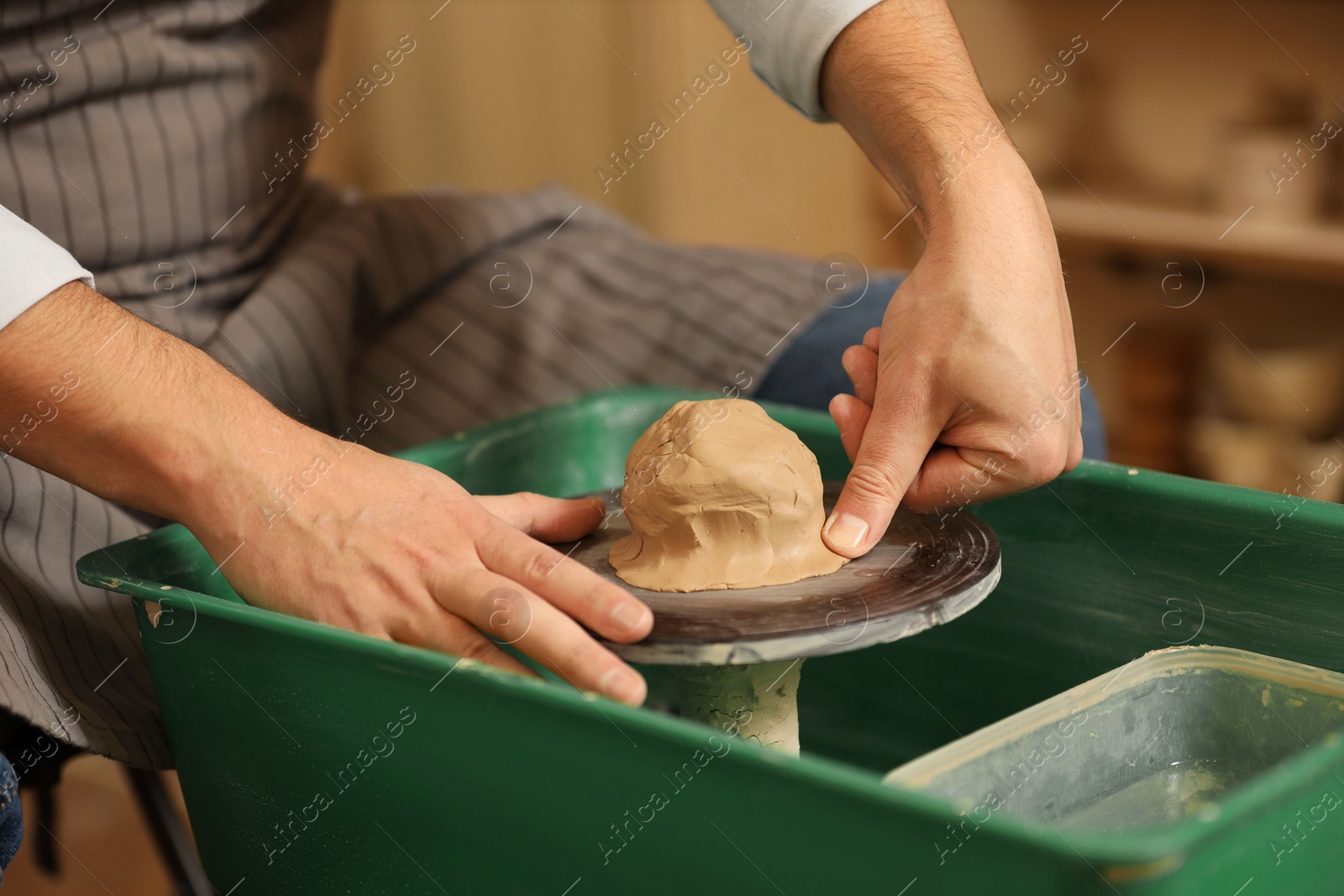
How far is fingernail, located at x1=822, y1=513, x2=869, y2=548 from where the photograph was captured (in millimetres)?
595

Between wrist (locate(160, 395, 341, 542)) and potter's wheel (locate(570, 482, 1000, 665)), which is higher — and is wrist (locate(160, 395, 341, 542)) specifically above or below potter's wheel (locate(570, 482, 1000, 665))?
above

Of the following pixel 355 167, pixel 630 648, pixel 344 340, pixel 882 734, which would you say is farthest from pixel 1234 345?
pixel 355 167

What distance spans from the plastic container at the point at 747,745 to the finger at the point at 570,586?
0.21 ft

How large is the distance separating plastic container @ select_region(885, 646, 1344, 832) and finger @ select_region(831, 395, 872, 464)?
0.21 metres

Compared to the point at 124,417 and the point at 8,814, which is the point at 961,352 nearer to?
the point at 124,417

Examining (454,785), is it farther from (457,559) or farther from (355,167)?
(355,167)

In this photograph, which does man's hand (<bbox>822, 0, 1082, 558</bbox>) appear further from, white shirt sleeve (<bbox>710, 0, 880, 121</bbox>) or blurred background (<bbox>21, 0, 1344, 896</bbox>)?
blurred background (<bbox>21, 0, 1344, 896</bbox>)

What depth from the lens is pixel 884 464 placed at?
623 mm

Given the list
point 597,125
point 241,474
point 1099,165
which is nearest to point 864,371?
point 241,474

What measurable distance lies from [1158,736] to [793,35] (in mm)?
512

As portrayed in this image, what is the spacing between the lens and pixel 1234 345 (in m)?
1.85

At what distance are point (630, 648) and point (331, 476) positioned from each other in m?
0.17

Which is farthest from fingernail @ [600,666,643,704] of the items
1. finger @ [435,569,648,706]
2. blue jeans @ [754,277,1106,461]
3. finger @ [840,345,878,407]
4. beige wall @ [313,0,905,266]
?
beige wall @ [313,0,905,266]

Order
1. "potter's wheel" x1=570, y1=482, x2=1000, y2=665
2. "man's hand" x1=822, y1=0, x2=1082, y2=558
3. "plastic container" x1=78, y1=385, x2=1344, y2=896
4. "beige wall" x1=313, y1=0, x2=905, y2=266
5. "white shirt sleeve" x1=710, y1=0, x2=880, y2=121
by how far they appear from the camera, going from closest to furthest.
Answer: "plastic container" x1=78, y1=385, x2=1344, y2=896
"potter's wheel" x1=570, y1=482, x2=1000, y2=665
"man's hand" x1=822, y1=0, x2=1082, y2=558
"white shirt sleeve" x1=710, y1=0, x2=880, y2=121
"beige wall" x1=313, y1=0, x2=905, y2=266
